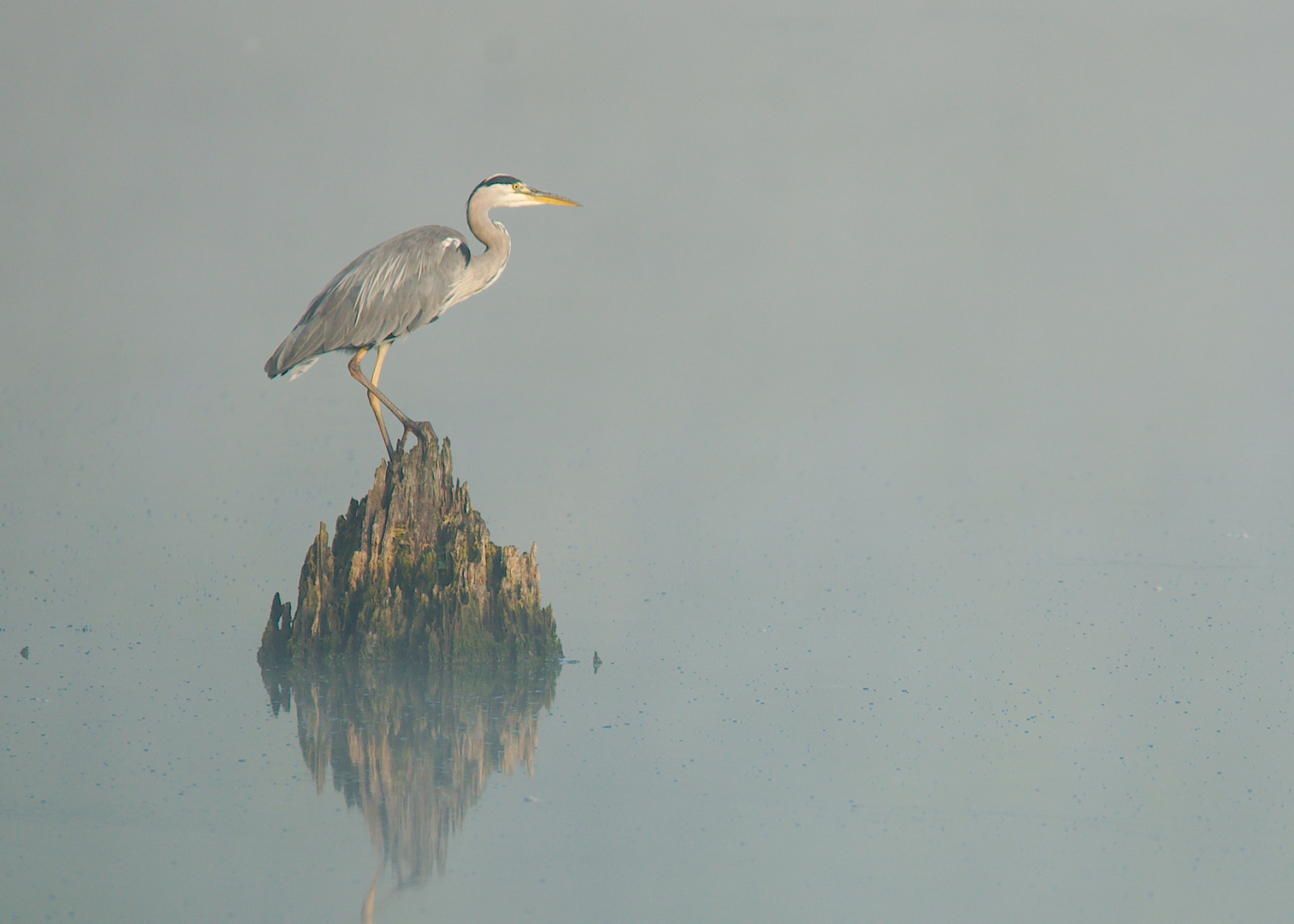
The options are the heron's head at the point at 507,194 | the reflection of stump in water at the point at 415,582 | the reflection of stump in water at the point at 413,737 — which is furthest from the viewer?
the heron's head at the point at 507,194

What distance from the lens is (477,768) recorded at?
4570mm

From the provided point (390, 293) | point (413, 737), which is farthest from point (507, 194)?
point (413, 737)

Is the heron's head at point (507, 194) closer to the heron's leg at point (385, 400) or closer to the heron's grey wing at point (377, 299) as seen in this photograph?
the heron's grey wing at point (377, 299)

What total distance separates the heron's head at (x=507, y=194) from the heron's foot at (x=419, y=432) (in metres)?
1.13

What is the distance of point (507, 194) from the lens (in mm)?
6242

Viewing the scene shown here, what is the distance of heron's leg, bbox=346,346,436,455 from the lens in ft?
18.4

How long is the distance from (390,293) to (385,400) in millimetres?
458

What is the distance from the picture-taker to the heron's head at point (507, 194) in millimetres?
6164

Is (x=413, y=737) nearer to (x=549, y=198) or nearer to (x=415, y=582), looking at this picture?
(x=415, y=582)

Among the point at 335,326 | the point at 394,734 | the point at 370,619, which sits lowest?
the point at 394,734

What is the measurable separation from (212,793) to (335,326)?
2210mm

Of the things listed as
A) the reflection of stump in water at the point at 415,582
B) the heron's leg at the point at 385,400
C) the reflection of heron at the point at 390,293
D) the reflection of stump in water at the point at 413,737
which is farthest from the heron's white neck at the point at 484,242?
the reflection of stump in water at the point at 413,737

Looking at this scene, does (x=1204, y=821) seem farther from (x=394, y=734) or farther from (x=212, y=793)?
(x=212, y=793)

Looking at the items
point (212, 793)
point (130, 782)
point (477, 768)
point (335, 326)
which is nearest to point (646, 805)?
point (477, 768)
